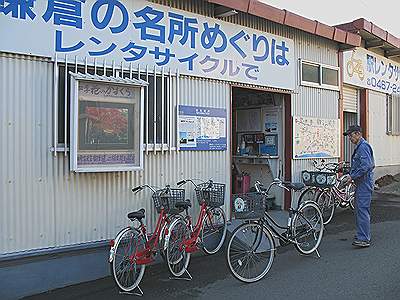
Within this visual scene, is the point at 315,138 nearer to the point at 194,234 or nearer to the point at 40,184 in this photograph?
the point at 194,234

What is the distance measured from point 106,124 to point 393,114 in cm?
1146

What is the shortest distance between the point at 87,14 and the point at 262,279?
429 cm

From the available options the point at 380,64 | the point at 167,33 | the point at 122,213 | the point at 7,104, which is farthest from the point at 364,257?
the point at 380,64

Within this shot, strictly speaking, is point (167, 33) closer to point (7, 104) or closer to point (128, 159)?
point (128, 159)

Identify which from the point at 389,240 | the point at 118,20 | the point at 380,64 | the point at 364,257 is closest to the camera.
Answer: the point at 118,20

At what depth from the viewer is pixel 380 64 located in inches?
541

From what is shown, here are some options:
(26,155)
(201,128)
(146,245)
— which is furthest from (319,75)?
(26,155)

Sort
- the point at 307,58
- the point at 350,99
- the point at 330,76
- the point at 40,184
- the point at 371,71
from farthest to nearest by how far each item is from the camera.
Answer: the point at 371,71 → the point at 350,99 → the point at 330,76 → the point at 307,58 → the point at 40,184

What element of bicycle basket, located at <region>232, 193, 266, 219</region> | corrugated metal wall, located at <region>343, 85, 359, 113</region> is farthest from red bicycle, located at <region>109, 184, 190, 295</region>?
corrugated metal wall, located at <region>343, 85, 359, 113</region>

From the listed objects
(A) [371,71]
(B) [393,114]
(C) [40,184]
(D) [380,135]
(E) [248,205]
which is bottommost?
(E) [248,205]

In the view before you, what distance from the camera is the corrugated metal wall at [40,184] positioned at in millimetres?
5426

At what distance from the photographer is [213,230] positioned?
7219mm

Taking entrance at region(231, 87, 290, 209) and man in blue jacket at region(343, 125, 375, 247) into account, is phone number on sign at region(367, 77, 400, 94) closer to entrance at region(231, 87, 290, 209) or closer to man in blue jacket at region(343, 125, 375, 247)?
entrance at region(231, 87, 290, 209)

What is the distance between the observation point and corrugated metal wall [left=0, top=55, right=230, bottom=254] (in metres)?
5.43
